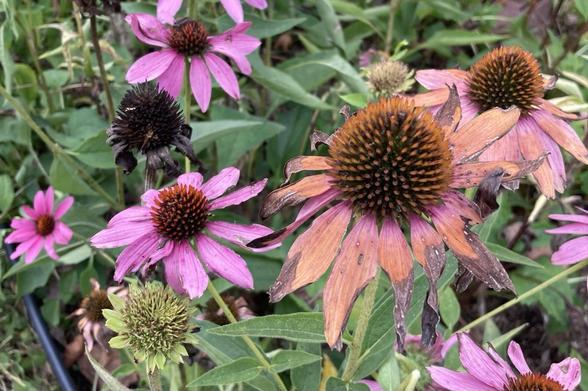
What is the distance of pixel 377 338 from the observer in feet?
2.72

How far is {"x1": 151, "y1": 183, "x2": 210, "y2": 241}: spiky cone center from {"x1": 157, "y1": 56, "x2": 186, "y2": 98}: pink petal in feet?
0.85

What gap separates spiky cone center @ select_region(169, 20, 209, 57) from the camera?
1060 mm

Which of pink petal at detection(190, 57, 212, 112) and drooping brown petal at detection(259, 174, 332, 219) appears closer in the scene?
drooping brown petal at detection(259, 174, 332, 219)

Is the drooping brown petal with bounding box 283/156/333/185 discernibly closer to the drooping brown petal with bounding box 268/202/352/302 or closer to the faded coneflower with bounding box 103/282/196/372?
the drooping brown petal with bounding box 268/202/352/302

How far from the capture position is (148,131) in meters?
0.89

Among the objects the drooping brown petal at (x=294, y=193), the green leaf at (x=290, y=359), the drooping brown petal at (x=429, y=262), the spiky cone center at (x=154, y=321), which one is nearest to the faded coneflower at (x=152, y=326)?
the spiky cone center at (x=154, y=321)

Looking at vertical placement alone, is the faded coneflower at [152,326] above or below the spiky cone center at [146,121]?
below

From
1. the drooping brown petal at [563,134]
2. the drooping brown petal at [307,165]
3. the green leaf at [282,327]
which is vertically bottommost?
the green leaf at [282,327]

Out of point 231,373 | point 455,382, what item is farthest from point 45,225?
point 455,382

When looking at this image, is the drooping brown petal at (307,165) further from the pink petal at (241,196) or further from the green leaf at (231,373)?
the green leaf at (231,373)

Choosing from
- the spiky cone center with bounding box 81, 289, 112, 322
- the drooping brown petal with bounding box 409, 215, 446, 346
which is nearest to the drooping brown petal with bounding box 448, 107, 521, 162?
the drooping brown petal with bounding box 409, 215, 446, 346

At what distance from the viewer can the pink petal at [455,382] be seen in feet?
2.52

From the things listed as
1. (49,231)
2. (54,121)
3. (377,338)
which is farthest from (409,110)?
(54,121)

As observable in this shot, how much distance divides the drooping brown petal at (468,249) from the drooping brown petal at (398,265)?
4cm
